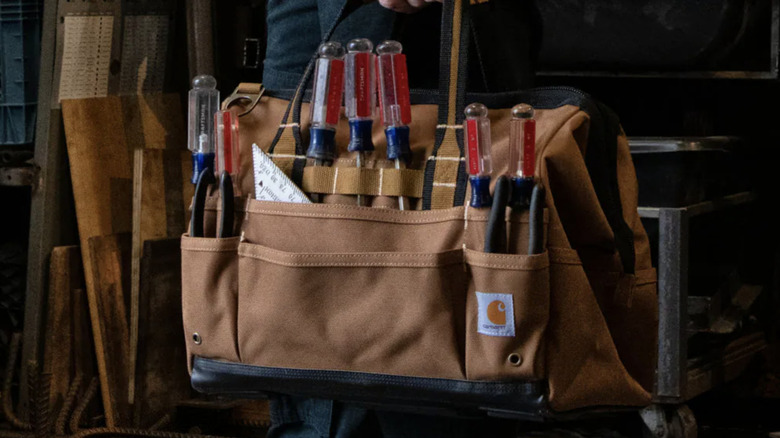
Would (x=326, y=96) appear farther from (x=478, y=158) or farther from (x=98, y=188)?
(x=98, y=188)

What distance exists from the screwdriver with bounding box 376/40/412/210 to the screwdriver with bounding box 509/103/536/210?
149 millimetres

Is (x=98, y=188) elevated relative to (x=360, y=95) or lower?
lower

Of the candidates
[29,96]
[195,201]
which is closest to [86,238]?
[29,96]

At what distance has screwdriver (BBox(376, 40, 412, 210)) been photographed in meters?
1.27

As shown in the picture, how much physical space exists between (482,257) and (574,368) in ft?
0.56

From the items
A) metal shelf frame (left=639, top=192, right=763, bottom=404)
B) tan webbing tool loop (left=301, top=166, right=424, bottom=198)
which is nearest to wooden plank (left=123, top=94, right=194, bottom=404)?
metal shelf frame (left=639, top=192, right=763, bottom=404)

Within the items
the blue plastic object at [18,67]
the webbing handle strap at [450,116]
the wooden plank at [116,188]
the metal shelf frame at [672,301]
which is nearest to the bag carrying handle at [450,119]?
the webbing handle strap at [450,116]

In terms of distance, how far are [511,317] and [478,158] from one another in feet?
0.63

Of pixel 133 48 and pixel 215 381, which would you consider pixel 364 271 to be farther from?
pixel 133 48

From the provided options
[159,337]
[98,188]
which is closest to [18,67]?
[98,188]

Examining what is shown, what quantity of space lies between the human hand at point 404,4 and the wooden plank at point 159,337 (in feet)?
5.60

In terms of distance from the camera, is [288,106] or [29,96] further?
[29,96]

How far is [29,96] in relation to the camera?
9.57ft

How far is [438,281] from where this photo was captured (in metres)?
1.21
